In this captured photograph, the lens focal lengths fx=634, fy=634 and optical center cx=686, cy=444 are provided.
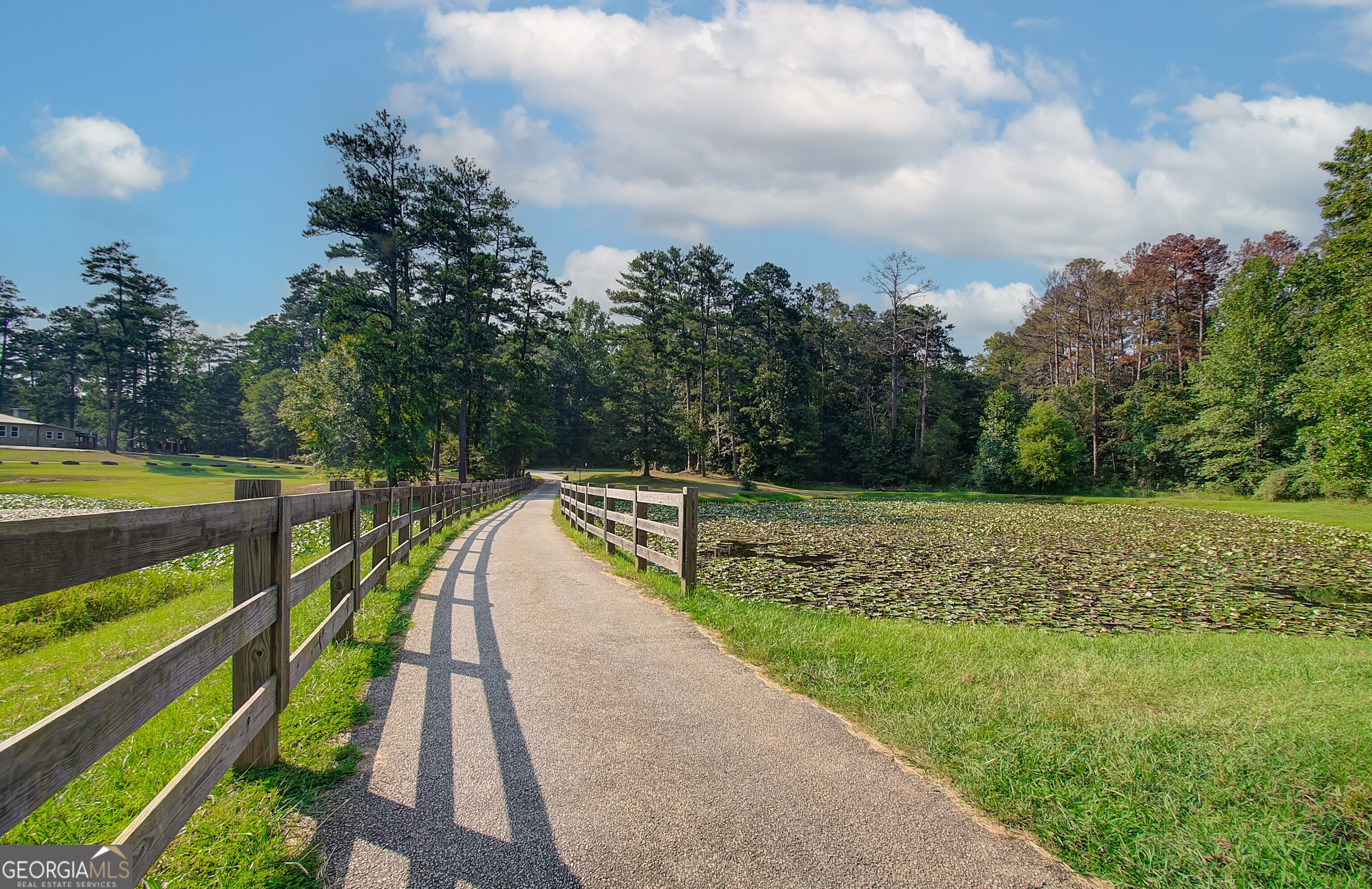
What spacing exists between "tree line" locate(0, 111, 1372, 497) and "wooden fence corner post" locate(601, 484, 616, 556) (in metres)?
20.8

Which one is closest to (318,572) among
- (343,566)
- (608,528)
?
(343,566)

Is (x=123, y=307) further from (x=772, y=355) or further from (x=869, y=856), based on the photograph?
(x=869, y=856)

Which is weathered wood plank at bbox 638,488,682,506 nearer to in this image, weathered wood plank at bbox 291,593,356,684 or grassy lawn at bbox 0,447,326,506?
weathered wood plank at bbox 291,593,356,684

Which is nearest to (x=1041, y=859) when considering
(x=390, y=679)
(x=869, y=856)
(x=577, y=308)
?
(x=869, y=856)

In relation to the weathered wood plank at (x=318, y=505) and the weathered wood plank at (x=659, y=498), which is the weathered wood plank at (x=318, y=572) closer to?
the weathered wood plank at (x=318, y=505)

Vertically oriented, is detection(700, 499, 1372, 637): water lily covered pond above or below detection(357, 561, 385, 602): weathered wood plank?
below

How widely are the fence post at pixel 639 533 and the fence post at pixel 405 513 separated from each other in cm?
324

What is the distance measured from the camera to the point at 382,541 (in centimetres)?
716

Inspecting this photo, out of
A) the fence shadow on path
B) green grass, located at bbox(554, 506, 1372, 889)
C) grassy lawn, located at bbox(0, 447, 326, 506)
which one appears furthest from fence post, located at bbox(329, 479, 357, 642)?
grassy lawn, located at bbox(0, 447, 326, 506)

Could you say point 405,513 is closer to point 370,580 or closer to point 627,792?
point 370,580

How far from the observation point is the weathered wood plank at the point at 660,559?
7.70 meters

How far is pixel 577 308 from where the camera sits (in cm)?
8238

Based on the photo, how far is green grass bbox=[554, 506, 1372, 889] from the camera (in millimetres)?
2461

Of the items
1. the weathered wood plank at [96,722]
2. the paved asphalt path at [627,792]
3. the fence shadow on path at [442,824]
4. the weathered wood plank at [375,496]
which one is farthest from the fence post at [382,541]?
the weathered wood plank at [96,722]
